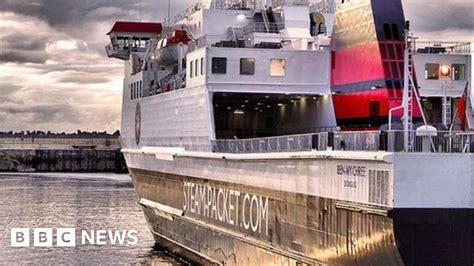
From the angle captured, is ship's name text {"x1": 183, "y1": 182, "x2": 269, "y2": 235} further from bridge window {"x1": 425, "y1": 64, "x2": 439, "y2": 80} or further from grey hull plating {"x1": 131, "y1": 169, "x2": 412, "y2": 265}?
bridge window {"x1": 425, "y1": 64, "x2": 439, "y2": 80}

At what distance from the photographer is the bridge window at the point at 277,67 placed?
30031mm

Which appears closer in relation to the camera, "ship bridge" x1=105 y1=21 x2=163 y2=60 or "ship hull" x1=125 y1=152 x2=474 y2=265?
"ship hull" x1=125 y1=152 x2=474 y2=265

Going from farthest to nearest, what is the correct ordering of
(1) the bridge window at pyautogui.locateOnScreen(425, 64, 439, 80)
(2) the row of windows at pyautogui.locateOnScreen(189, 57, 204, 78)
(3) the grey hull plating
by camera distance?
(2) the row of windows at pyautogui.locateOnScreen(189, 57, 204, 78)
(1) the bridge window at pyautogui.locateOnScreen(425, 64, 439, 80)
(3) the grey hull plating

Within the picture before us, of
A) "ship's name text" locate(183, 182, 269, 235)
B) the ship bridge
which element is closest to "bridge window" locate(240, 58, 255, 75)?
"ship's name text" locate(183, 182, 269, 235)

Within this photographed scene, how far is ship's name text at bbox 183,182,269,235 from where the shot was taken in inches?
1021

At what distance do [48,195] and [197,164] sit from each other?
2059 inches

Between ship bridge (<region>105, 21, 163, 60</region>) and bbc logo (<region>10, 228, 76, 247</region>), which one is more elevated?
ship bridge (<region>105, 21, 163, 60</region>)

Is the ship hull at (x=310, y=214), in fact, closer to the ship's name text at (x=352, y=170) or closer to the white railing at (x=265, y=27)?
the ship's name text at (x=352, y=170)

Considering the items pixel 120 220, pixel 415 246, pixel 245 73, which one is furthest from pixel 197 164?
pixel 120 220

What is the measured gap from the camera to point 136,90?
43031 millimetres

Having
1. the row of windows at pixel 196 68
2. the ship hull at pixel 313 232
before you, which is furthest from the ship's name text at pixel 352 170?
the row of windows at pixel 196 68

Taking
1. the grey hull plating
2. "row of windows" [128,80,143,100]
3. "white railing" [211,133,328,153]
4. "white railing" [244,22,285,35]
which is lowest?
the grey hull plating

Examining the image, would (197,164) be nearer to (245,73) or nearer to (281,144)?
(245,73)

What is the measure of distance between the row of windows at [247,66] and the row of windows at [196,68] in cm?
60
